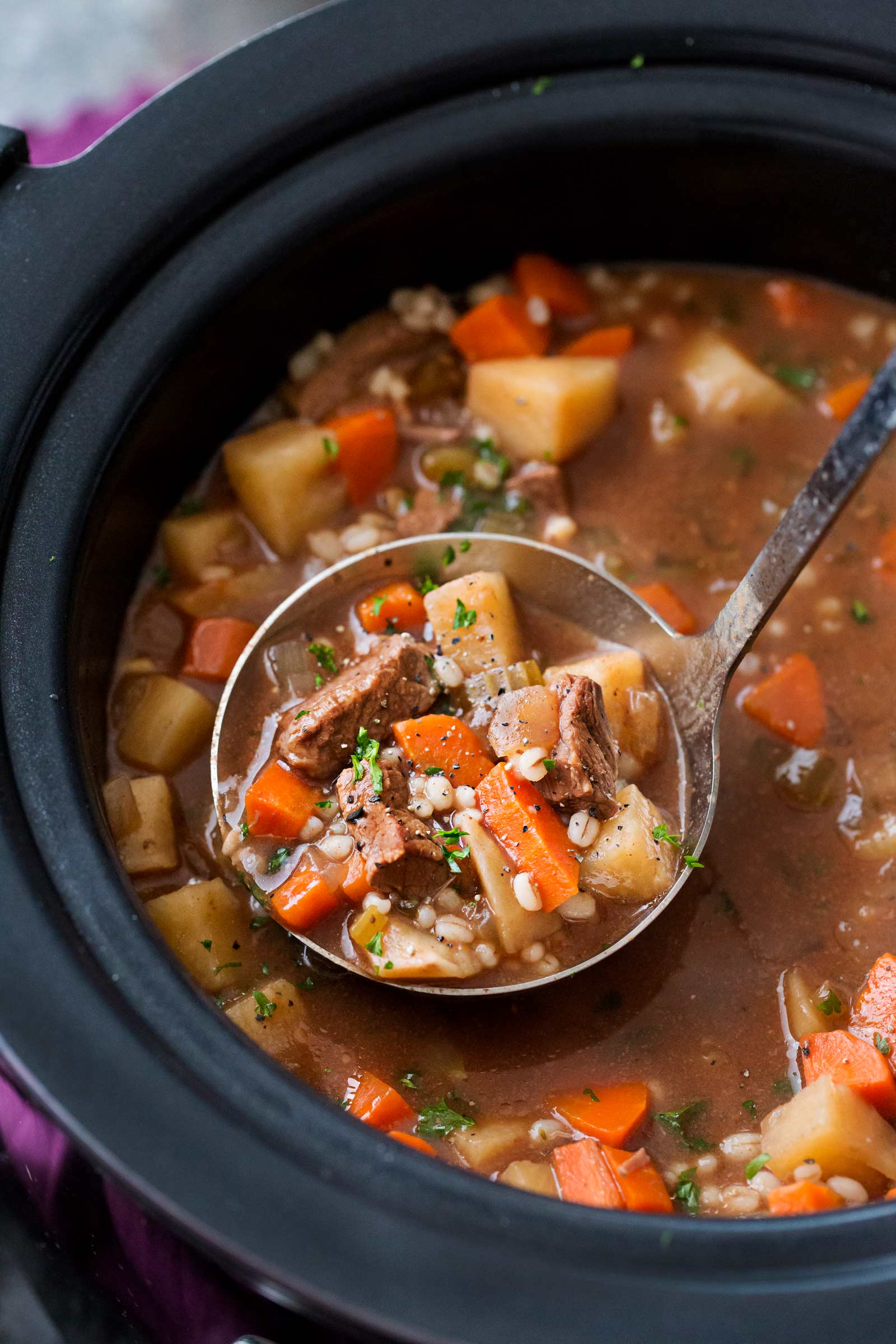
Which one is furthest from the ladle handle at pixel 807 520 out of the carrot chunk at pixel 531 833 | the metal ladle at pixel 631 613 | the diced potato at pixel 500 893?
the diced potato at pixel 500 893

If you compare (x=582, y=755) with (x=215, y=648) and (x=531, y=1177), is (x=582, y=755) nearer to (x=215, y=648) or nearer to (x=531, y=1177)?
(x=531, y=1177)

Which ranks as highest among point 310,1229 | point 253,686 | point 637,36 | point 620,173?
point 637,36

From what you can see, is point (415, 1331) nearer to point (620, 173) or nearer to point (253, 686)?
point (253, 686)

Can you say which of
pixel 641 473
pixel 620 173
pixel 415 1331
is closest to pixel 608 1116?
pixel 415 1331

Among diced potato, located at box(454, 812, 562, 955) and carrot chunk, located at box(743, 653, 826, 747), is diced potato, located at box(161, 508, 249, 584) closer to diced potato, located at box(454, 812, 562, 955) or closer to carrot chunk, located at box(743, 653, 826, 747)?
diced potato, located at box(454, 812, 562, 955)

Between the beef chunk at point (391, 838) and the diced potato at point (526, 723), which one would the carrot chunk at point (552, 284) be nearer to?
the diced potato at point (526, 723)

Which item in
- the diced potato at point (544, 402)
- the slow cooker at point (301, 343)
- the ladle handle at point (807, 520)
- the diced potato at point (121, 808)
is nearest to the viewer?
the slow cooker at point (301, 343)
